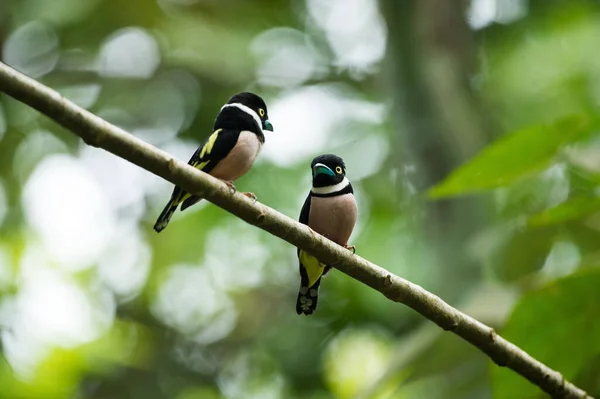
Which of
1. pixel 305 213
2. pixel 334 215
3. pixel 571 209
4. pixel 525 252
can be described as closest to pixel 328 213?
A: pixel 334 215

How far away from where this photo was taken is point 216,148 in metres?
2.10

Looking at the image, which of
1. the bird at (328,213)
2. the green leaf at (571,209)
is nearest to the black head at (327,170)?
the bird at (328,213)

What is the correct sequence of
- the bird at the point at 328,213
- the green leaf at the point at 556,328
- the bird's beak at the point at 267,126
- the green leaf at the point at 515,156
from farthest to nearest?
the green leaf at the point at 556,328
the green leaf at the point at 515,156
the bird at the point at 328,213
the bird's beak at the point at 267,126

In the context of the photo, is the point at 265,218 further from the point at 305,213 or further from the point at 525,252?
the point at 525,252

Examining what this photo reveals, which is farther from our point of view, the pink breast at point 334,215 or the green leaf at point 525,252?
the green leaf at point 525,252

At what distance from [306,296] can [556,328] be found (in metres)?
0.92

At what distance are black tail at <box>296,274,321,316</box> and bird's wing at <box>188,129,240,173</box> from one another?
1.84ft

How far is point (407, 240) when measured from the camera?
612 centimetres

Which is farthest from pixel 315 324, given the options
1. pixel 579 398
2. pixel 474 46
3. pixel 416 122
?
pixel 579 398

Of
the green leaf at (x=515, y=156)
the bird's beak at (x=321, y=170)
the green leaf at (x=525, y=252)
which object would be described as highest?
the bird's beak at (x=321, y=170)

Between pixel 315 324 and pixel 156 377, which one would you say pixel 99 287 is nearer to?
pixel 156 377

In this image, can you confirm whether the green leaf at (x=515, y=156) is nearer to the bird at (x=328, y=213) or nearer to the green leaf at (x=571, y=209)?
the green leaf at (x=571, y=209)

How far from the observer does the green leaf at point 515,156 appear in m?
2.61

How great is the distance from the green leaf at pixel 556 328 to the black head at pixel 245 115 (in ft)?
3.72
